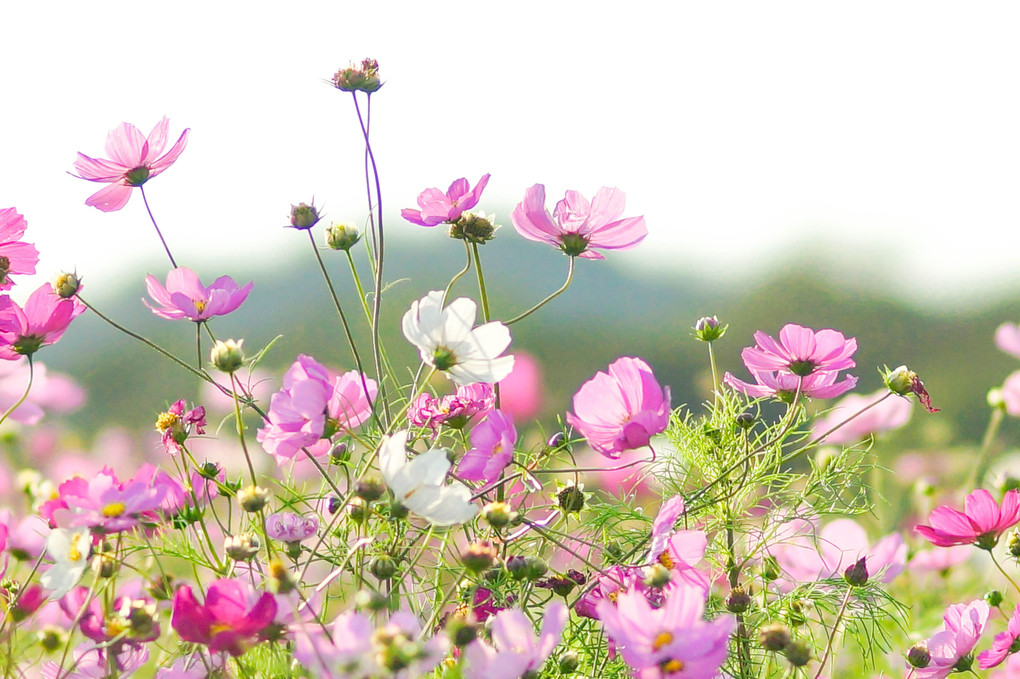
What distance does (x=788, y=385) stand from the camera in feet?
2.47

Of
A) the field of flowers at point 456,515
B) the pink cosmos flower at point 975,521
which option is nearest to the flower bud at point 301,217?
the field of flowers at point 456,515

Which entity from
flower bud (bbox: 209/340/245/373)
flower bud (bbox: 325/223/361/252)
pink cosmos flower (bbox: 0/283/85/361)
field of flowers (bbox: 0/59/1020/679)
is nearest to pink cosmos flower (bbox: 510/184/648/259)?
field of flowers (bbox: 0/59/1020/679)

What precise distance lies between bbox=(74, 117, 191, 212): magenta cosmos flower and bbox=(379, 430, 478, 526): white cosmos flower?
367 mm

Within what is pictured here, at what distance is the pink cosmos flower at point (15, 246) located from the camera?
78cm

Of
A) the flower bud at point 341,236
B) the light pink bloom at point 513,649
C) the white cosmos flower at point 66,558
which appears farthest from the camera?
the flower bud at point 341,236

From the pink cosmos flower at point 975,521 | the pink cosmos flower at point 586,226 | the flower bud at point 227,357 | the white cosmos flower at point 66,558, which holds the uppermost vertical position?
the pink cosmos flower at point 586,226

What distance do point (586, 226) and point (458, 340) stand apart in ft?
0.56

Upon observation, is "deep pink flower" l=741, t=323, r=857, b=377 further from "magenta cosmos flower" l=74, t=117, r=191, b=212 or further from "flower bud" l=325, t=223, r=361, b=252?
"magenta cosmos flower" l=74, t=117, r=191, b=212

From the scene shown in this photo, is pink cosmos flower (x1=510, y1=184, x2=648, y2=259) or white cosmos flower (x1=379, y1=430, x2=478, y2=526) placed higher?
pink cosmos flower (x1=510, y1=184, x2=648, y2=259)

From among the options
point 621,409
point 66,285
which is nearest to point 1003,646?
point 621,409

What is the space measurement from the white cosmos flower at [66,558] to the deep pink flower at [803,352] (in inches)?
17.3

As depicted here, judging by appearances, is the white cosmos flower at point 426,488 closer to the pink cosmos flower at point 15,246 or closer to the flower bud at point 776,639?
the flower bud at point 776,639

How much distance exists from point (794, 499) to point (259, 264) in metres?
16.8

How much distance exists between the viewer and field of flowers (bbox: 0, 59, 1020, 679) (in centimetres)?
54
